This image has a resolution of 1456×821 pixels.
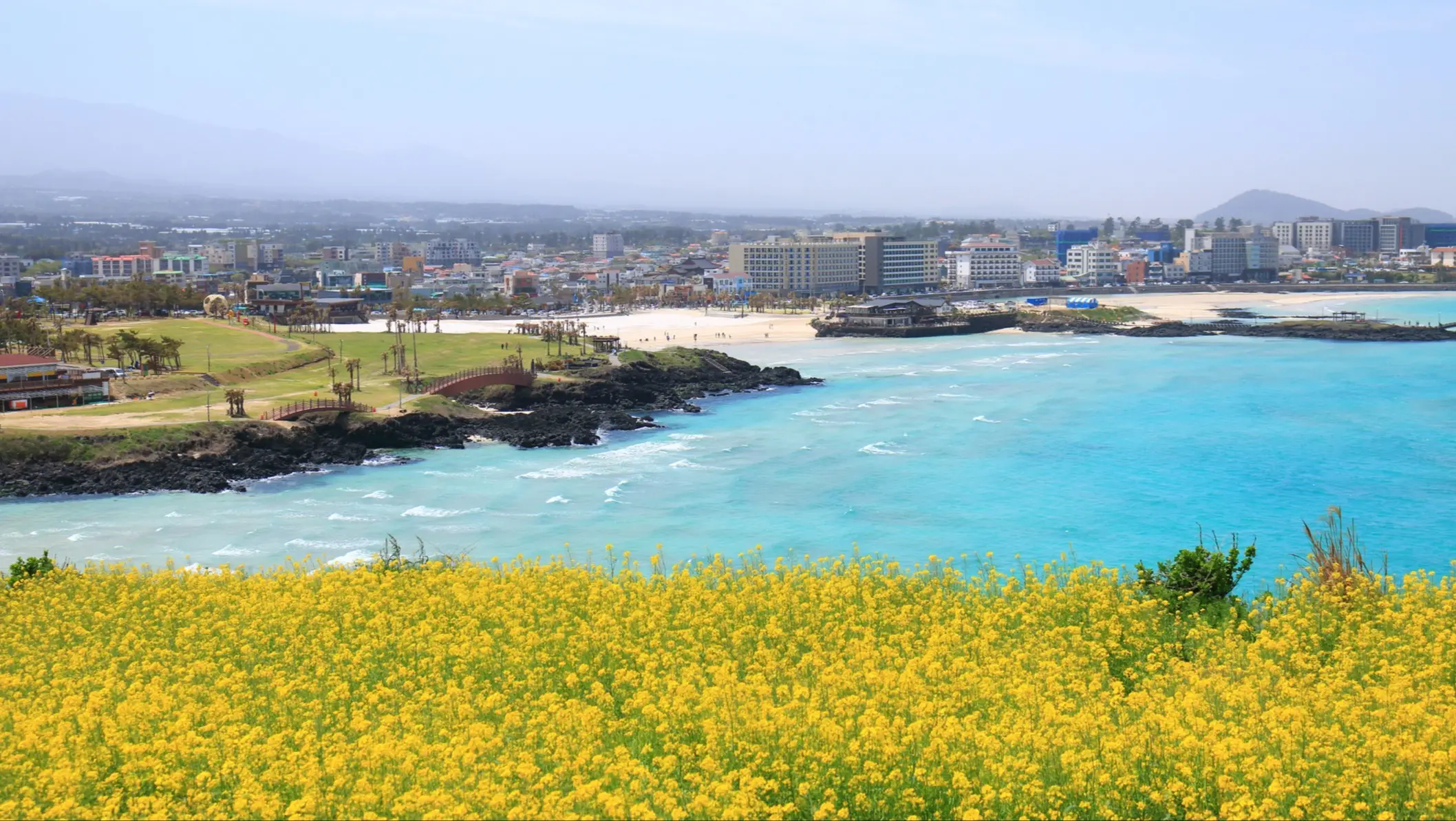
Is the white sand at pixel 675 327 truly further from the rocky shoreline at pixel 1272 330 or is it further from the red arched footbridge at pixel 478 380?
the red arched footbridge at pixel 478 380

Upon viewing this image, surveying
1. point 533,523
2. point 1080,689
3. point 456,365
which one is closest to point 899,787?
point 1080,689

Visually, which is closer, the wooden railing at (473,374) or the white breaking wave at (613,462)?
the white breaking wave at (613,462)

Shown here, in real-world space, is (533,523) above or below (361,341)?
below

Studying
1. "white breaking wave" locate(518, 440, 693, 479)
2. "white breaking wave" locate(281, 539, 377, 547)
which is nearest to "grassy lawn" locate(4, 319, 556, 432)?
"white breaking wave" locate(518, 440, 693, 479)

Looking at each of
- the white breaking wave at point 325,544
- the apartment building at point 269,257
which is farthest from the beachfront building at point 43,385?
the apartment building at point 269,257

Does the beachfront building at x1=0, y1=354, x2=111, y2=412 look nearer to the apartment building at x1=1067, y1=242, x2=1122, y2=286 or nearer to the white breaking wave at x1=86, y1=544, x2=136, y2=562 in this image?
the white breaking wave at x1=86, y1=544, x2=136, y2=562

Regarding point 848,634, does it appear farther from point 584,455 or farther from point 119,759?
point 584,455

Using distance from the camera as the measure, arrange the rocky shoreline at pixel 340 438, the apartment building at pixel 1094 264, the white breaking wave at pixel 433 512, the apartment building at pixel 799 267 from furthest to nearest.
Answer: the apartment building at pixel 1094 264
the apartment building at pixel 799 267
the rocky shoreline at pixel 340 438
the white breaking wave at pixel 433 512
